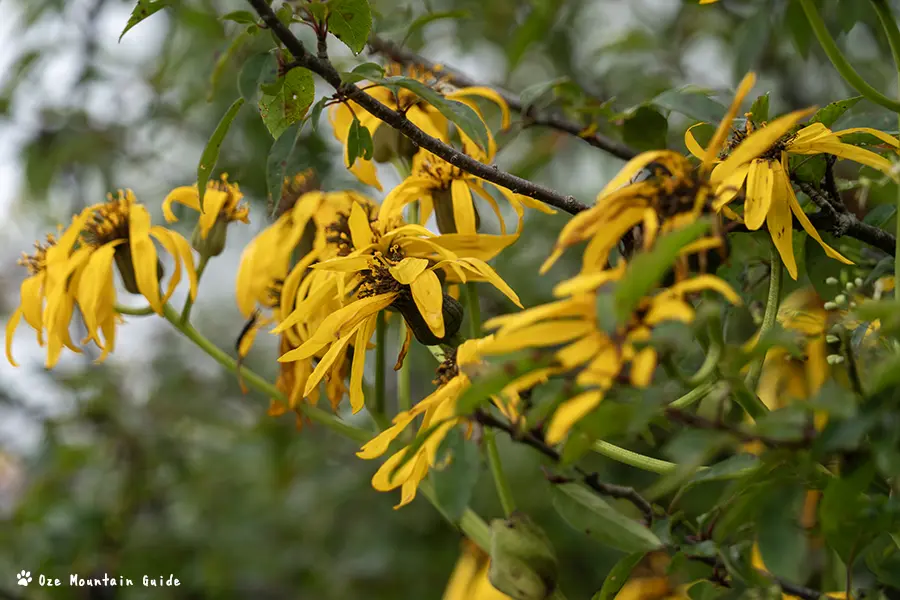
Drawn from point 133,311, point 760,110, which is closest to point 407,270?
point 760,110

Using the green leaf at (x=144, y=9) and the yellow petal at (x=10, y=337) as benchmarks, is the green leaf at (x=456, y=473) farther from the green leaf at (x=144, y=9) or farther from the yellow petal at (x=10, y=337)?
the yellow petal at (x=10, y=337)

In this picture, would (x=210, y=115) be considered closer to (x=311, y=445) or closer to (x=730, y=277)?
(x=311, y=445)

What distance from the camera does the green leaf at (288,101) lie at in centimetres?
78

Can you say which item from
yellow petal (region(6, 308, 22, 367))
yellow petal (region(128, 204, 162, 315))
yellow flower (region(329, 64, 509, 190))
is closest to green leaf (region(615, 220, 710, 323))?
yellow flower (region(329, 64, 509, 190))

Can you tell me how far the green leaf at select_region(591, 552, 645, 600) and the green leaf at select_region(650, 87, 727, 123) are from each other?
44cm

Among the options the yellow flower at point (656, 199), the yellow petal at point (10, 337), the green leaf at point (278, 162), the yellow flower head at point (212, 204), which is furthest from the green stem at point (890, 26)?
the yellow petal at point (10, 337)

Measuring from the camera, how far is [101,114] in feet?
7.43

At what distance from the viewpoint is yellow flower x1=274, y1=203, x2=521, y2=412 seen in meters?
0.78

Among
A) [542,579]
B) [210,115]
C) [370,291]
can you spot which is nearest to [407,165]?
[370,291]

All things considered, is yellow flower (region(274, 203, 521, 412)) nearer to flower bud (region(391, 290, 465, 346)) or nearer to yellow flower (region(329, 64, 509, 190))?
flower bud (region(391, 290, 465, 346))

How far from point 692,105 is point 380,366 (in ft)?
1.44

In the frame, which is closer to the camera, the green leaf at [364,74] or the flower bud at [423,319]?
the green leaf at [364,74]

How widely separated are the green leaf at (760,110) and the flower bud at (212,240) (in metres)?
0.68

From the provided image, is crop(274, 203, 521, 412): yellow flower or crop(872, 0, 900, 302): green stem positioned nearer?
crop(872, 0, 900, 302): green stem
